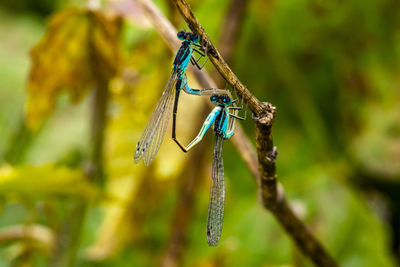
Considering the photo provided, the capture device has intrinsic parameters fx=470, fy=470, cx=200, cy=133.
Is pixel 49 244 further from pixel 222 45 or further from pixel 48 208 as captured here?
pixel 222 45

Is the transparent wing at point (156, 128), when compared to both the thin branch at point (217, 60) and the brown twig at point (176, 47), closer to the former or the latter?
the brown twig at point (176, 47)

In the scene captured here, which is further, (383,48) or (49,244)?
(383,48)

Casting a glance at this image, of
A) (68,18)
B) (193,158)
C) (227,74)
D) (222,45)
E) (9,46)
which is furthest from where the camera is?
(9,46)

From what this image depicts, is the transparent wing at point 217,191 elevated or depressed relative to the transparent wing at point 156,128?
depressed

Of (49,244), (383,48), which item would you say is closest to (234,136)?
(49,244)

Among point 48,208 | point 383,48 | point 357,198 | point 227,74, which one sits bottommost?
point 357,198

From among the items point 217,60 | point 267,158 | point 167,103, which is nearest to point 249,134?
point 167,103

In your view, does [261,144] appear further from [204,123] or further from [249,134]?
[249,134]

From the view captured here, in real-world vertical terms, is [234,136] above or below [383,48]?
below

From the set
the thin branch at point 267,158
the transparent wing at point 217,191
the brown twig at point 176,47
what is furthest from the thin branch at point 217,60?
the transparent wing at point 217,191
